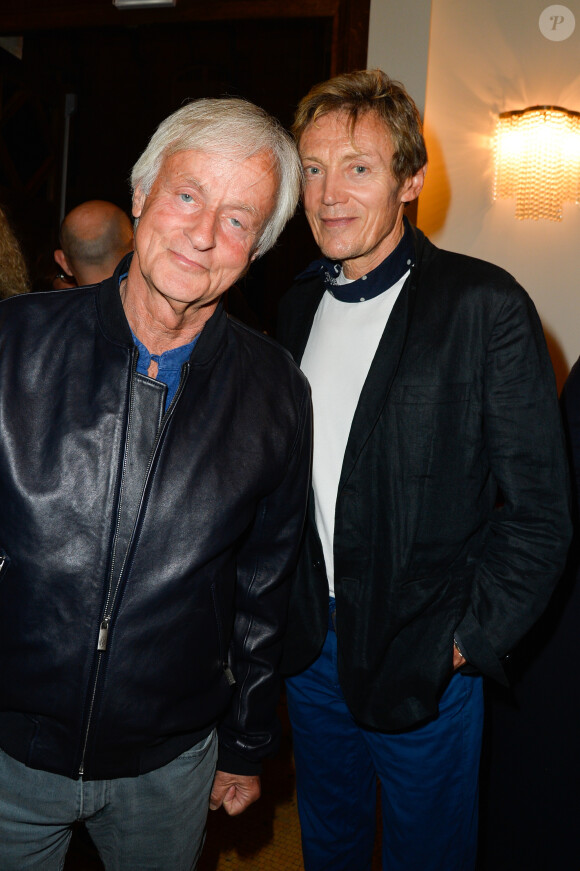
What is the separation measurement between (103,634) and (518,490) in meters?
0.80

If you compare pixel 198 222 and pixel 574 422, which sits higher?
pixel 198 222

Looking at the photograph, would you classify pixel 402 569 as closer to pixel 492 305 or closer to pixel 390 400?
pixel 390 400

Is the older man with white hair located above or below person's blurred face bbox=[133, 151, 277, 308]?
below

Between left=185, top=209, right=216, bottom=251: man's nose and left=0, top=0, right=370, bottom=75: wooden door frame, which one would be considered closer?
left=185, top=209, right=216, bottom=251: man's nose

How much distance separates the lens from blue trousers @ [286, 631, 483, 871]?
4.96ft

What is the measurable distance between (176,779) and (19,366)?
0.74m

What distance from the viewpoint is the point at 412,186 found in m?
1.59

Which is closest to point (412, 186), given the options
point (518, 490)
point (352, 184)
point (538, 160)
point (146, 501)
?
point (352, 184)

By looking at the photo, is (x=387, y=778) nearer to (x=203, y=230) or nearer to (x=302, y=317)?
(x=302, y=317)

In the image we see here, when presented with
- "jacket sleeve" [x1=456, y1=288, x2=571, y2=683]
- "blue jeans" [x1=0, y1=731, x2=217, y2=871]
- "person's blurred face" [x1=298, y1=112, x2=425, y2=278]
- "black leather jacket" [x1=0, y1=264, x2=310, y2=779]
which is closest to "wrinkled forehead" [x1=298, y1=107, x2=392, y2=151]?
"person's blurred face" [x1=298, y1=112, x2=425, y2=278]

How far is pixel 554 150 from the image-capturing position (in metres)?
3.18

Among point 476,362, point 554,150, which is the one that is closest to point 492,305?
point 476,362

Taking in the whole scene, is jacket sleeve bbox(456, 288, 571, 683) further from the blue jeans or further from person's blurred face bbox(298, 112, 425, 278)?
the blue jeans

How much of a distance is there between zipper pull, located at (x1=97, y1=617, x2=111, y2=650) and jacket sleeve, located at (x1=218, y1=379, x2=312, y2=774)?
1.10 ft
